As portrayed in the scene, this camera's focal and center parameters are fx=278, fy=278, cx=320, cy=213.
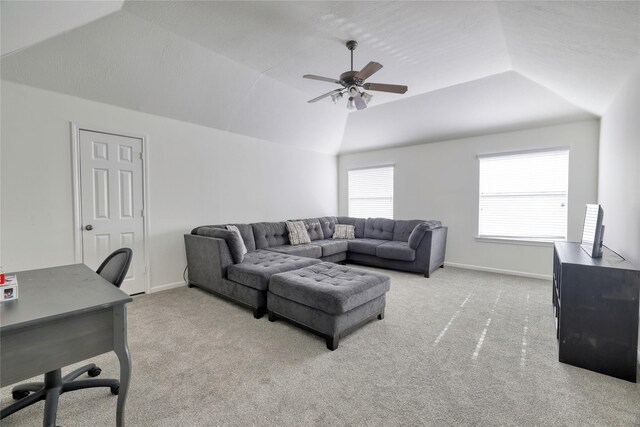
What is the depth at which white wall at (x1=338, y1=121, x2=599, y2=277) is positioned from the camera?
4.12 m

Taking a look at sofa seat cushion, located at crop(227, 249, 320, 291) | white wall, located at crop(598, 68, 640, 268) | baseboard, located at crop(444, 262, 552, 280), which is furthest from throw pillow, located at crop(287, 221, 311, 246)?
white wall, located at crop(598, 68, 640, 268)

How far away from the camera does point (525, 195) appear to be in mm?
4574

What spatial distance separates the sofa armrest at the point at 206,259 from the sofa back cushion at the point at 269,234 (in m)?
0.95

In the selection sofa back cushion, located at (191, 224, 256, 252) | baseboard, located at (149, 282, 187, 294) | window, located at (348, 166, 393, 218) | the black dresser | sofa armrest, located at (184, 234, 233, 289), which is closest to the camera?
the black dresser

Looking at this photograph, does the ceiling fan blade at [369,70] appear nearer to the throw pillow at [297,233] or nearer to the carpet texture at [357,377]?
the carpet texture at [357,377]

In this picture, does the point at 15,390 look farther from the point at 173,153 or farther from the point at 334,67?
the point at 334,67

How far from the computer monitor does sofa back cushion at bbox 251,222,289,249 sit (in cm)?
390

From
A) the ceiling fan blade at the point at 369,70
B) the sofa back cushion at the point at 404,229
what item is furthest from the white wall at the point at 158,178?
the ceiling fan blade at the point at 369,70

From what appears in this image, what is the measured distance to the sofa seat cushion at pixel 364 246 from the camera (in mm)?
4992

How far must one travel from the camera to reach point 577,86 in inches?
124

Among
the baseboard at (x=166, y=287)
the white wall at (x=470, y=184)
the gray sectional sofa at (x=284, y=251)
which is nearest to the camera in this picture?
the gray sectional sofa at (x=284, y=251)

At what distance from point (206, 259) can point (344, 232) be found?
2.98 m

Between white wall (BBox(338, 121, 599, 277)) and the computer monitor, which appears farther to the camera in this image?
white wall (BBox(338, 121, 599, 277))

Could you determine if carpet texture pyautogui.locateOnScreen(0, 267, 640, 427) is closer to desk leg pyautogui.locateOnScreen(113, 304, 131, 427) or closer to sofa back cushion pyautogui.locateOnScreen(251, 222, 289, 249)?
desk leg pyautogui.locateOnScreen(113, 304, 131, 427)
